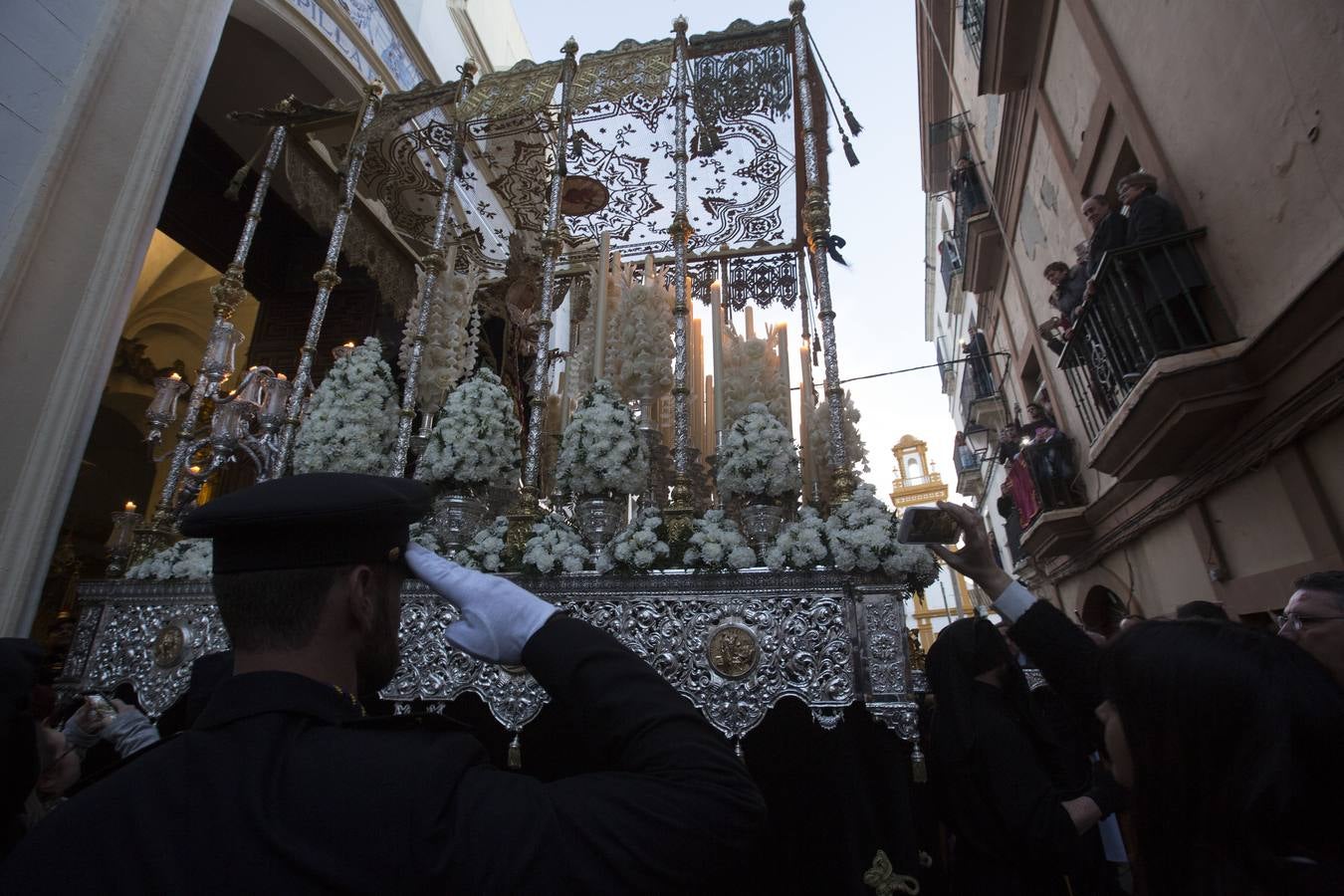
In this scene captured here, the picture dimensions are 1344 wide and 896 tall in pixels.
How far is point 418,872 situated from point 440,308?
3.88m

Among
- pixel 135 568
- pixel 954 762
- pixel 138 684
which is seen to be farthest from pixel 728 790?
pixel 135 568

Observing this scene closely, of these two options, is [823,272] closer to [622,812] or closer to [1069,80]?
[622,812]

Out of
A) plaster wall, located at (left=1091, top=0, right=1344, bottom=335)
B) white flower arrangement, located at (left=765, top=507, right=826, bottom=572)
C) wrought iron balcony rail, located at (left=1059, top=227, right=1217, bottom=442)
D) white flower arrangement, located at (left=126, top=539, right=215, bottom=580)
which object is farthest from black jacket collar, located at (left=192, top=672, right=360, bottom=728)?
wrought iron balcony rail, located at (left=1059, top=227, right=1217, bottom=442)

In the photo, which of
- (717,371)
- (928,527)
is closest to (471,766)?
(928,527)

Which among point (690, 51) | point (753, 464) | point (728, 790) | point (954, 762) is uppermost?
point (690, 51)

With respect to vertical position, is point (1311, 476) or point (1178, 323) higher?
point (1178, 323)

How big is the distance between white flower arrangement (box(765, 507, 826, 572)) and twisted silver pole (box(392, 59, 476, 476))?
194 centimetres

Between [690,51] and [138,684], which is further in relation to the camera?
[690,51]

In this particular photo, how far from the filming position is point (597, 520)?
2.71 metres

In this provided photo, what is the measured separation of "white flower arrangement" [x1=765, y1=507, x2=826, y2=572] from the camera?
2379 millimetres

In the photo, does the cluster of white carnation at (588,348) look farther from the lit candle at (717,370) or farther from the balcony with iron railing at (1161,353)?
the balcony with iron railing at (1161,353)

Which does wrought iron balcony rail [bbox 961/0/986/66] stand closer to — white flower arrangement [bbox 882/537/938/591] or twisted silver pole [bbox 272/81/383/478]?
twisted silver pole [bbox 272/81/383/478]

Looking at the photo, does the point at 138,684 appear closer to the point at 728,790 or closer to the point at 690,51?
→ the point at 728,790

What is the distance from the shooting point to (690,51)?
4.43 m
